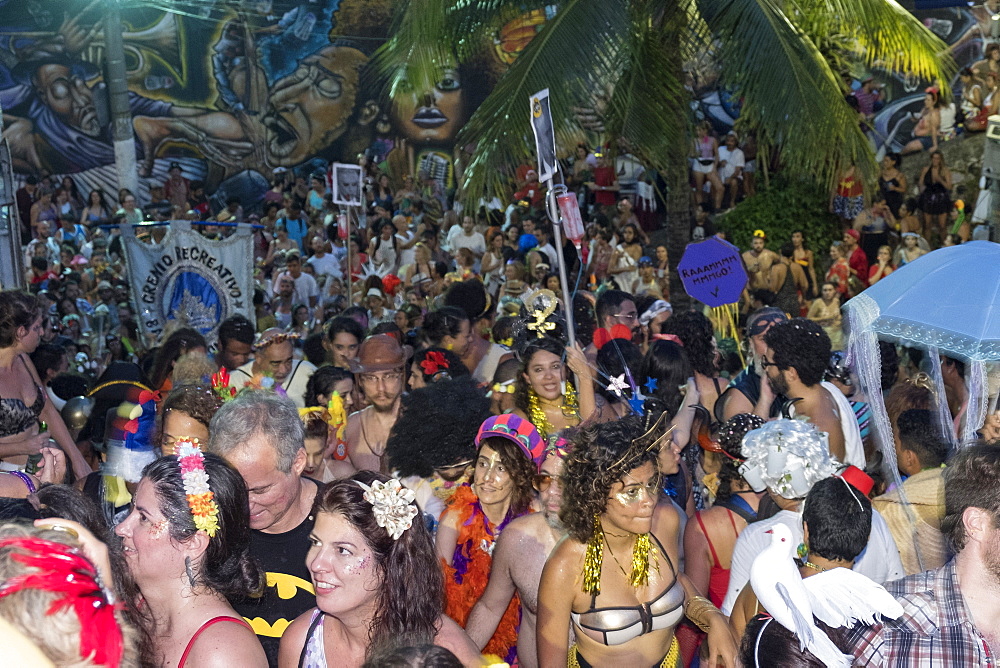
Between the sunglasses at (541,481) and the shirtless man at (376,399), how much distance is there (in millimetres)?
1628

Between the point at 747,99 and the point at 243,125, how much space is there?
63.7 ft

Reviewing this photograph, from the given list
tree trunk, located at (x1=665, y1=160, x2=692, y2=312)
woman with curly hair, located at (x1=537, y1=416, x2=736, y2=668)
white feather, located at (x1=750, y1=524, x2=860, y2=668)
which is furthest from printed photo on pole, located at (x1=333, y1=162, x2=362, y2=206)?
white feather, located at (x1=750, y1=524, x2=860, y2=668)

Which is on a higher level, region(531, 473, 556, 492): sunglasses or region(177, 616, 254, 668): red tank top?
region(177, 616, 254, 668): red tank top

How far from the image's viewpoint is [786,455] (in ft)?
11.9

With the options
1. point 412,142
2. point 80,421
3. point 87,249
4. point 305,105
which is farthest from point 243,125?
point 80,421

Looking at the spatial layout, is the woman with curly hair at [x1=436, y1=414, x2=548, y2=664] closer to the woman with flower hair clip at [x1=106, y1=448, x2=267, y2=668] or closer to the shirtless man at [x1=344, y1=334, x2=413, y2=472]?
the woman with flower hair clip at [x1=106, y1=448, x2=267, y2=668]

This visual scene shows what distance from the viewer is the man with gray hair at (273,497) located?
334 cm

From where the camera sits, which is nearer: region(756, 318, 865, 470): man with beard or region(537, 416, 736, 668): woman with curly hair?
region(537, 416, 736, 668): woman with curly hair

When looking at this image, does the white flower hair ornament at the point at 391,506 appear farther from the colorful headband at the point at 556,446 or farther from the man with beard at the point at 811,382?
the man with beard at the point at 811,382

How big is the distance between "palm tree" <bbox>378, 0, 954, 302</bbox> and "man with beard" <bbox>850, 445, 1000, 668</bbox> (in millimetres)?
7172

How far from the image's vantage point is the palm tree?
9.41 meters

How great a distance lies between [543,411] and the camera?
17.4 feet

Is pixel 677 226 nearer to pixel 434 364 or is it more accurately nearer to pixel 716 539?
pixel 434 364

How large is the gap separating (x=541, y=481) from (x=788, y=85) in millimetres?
6498
